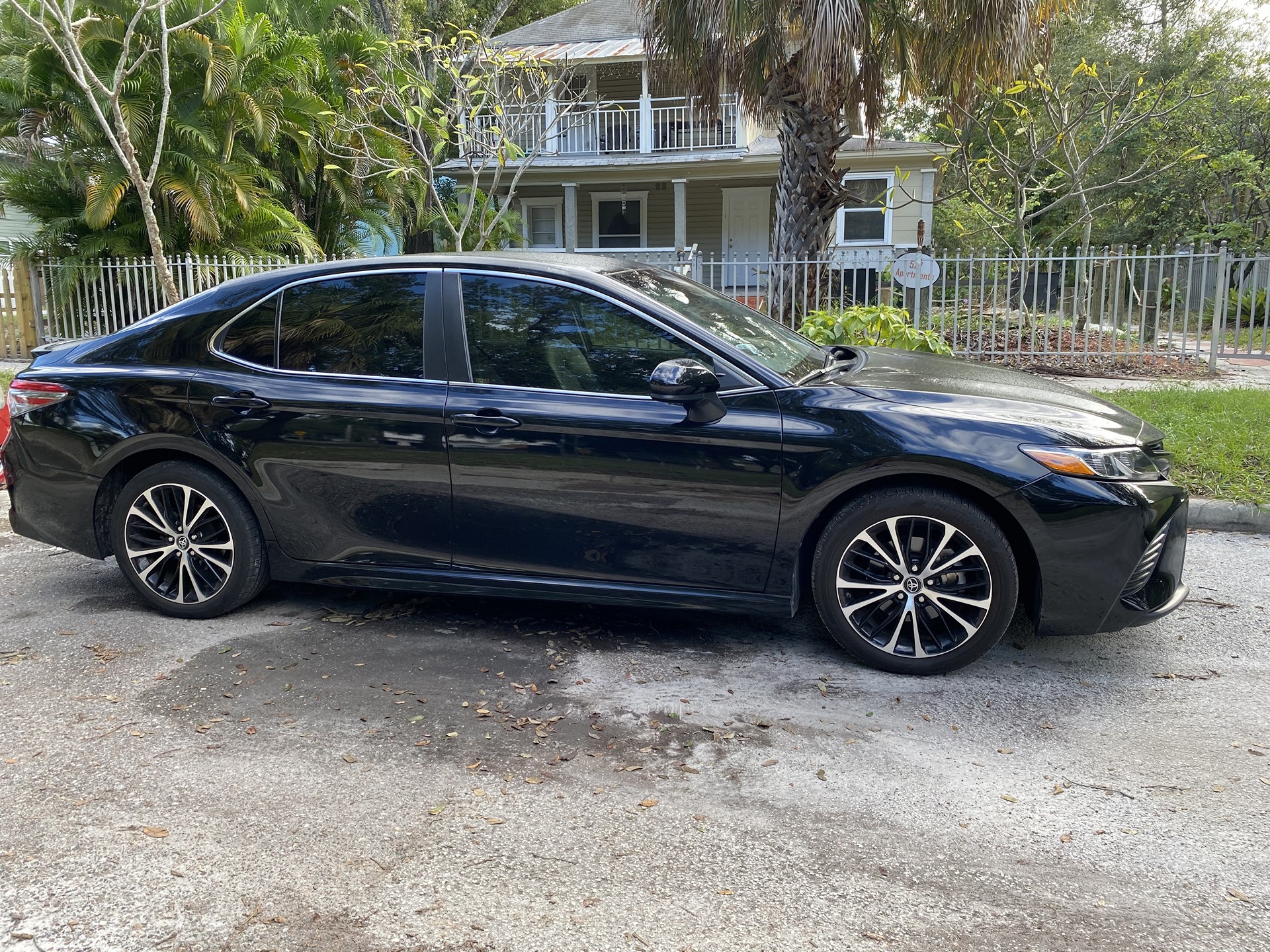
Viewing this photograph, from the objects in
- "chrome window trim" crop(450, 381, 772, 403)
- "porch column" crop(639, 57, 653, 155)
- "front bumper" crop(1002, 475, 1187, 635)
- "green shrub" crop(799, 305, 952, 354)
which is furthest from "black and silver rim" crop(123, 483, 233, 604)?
"porch column" crop(639, 57, 653, 155)

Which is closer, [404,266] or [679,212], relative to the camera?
[404,266]

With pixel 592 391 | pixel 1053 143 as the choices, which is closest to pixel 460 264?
pixel 592 391

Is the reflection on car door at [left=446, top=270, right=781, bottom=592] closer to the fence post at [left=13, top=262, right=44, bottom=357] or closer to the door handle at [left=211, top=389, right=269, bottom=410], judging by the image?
the door handle at [left=211, top=389, right=269, bottom=410]

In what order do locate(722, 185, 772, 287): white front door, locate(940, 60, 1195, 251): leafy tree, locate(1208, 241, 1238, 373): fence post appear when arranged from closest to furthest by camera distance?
locate(1208, 241, 1238, 373): fence post < locate(940, 60, 1195, 251): leafy tree < locate(722, 185, 772, 287): white front door

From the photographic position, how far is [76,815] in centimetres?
307

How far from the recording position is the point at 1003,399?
13.5 feet

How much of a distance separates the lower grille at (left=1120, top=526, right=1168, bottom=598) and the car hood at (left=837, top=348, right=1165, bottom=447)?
1.28 feet

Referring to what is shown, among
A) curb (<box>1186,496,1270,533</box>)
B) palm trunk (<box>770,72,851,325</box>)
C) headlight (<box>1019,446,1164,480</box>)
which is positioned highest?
palm trunk (<box>770,72,851,325</box>)

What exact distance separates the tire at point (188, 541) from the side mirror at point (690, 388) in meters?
1.98

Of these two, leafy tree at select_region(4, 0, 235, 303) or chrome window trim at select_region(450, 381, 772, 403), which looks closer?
chrome window trim at select_region(450, 381, 772, 403)

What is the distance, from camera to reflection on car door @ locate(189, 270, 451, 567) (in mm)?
4320

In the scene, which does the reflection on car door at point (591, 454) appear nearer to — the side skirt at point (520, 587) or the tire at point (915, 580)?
the side skirt at point (520, 587)

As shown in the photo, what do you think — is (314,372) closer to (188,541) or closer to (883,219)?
(188,541)

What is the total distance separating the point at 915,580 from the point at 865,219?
21.9m
